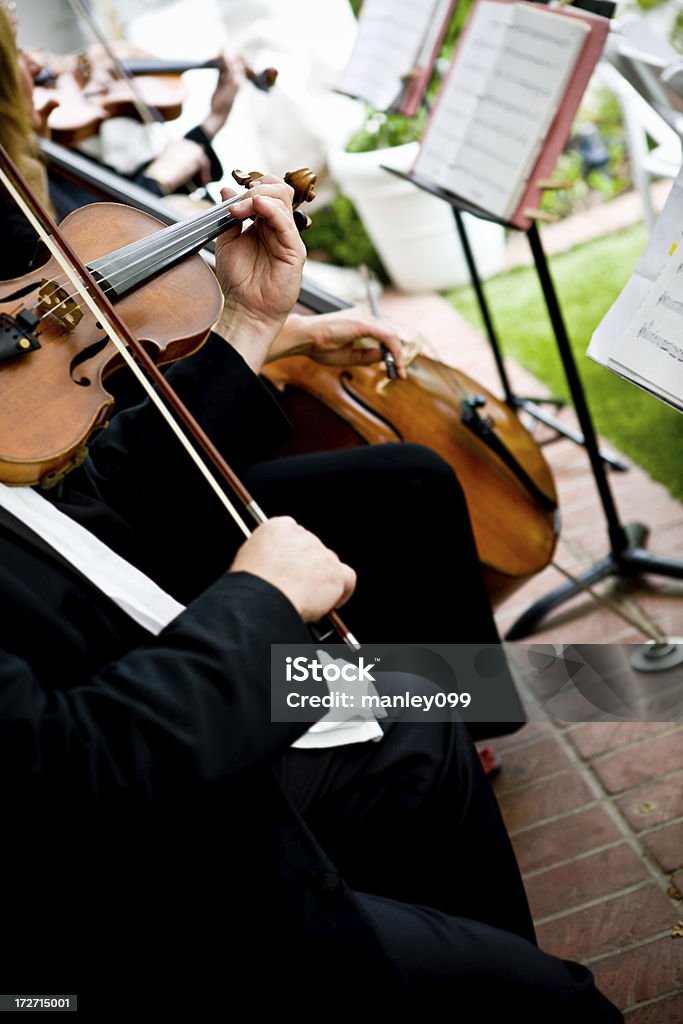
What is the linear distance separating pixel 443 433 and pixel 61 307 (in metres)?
0.95

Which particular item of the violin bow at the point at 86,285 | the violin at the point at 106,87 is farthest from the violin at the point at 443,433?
A: the violin at the point at 106,87

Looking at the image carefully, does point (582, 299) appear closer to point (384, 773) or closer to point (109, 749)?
point (384, 773)

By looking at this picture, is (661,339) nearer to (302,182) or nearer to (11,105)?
(302,182)

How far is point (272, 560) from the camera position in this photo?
104 centimetres

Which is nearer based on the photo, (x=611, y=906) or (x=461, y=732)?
(x=461, y=732)

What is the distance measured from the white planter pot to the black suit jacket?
134 inches

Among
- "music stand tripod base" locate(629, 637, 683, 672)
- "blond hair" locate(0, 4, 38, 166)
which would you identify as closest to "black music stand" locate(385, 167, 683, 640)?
"music stand tripod base" locate(629, 637, 683, 672)

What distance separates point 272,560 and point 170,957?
46cm

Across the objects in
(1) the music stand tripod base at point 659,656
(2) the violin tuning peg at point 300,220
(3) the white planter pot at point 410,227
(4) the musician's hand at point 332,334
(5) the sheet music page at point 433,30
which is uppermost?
(5) the sheet music page at point 433,30

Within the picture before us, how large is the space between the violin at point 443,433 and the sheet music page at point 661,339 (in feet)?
2.04

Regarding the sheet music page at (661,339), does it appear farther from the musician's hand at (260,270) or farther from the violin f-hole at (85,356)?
the violin f-hole at (85,356)

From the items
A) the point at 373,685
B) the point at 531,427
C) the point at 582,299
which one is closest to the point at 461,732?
the point at 373,685

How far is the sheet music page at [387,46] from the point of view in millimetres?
2510

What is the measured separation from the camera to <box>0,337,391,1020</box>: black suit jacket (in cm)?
92
